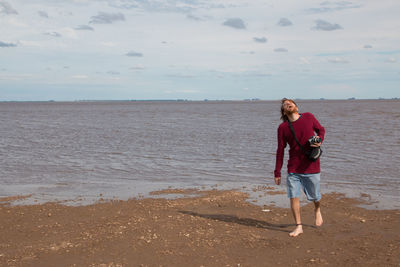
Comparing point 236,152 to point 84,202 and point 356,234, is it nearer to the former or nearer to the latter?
point 84,202

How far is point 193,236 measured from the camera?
6.24 meters

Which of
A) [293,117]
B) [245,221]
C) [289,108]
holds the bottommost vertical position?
[245,221]

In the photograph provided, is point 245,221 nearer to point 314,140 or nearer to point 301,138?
point 301,138

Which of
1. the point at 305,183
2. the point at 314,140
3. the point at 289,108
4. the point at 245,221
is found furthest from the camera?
the point at 245,221

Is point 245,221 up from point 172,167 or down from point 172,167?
up

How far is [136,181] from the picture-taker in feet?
38.6

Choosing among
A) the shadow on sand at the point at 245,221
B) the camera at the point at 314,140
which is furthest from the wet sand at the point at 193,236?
the camera at the point at 314,140

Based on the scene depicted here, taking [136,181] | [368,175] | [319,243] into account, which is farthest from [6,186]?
[368,175]

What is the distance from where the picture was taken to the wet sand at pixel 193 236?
17.8 ft

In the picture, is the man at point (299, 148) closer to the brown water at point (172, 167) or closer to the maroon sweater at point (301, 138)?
the maroon sweater at point (301, 138)

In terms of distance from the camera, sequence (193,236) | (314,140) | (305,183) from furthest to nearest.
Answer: (193,236) < (305,183) < (314,140)

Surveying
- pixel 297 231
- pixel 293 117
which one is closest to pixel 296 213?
pixel 297 231

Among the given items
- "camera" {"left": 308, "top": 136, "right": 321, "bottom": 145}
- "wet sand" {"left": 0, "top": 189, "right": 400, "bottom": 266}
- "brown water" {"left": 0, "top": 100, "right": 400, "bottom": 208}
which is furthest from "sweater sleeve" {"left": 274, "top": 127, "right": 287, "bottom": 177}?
"brown water" {"left": 0, "top": 100, "right": 400, "bottom": 208}

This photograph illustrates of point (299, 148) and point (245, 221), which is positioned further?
point (245, 221)
